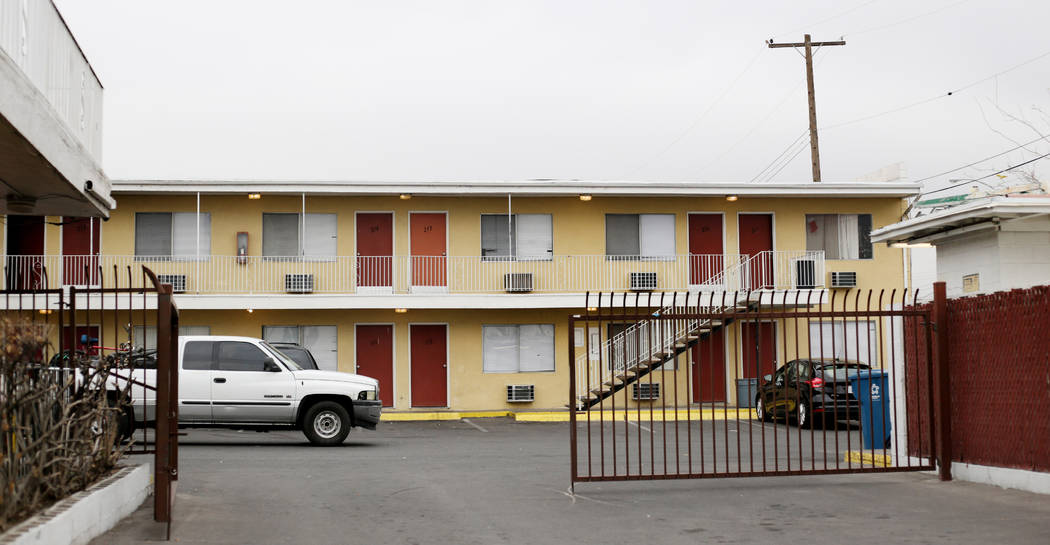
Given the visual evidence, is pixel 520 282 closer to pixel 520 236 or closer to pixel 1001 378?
pixel 520 236

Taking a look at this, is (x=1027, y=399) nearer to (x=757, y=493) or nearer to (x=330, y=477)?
(x=757, y=493)

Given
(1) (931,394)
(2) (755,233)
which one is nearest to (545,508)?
(1) (931,394)

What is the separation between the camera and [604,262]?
28.3 metres

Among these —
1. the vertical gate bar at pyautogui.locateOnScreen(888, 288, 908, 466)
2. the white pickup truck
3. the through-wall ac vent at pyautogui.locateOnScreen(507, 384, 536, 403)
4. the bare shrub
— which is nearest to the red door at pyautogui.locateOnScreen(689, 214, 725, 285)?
the through-wall ac vent at pyautogui.locateOnScreen(507, 384, 536, 403)

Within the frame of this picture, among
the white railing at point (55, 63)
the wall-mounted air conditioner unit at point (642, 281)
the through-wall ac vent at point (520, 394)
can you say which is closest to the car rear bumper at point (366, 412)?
the white railing at point (55, 63)

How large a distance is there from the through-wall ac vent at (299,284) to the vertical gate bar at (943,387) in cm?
1818

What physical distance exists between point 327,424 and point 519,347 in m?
10.8

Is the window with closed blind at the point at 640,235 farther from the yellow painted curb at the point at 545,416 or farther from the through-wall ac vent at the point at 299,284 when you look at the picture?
the through-wall ac vent at the point at 299,284

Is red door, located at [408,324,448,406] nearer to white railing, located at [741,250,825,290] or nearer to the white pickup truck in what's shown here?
white railing, located at [741,250,825,290]

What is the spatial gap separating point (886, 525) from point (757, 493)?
6.85 feet

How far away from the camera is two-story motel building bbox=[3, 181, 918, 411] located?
27.1 metres

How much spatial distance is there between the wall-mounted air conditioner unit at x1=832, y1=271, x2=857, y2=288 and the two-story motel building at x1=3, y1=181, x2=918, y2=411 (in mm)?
89

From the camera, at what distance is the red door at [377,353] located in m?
27.8

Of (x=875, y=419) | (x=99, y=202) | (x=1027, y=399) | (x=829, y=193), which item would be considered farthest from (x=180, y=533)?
(x=829, y=193)
